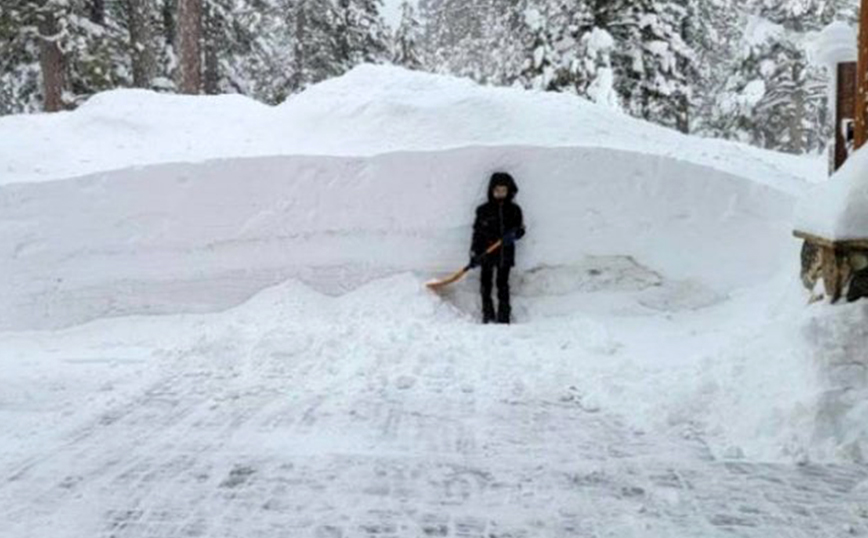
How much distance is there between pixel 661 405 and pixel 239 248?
432 cm

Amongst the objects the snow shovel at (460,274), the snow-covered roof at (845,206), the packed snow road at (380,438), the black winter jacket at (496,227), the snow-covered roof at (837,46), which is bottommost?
the packed snow road at (380,438)

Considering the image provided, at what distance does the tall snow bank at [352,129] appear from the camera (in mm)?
8258

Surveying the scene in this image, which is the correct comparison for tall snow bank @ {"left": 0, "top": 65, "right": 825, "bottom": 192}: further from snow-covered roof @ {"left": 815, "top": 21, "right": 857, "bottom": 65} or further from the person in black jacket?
snow-covered roof @ {"left": 815, "top": 21, "right": 857, "bottom": 65}

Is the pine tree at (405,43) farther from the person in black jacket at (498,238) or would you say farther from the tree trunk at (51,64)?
the person in black jacket at (498,238)

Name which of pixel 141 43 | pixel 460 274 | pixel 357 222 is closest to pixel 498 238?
pixel 460 274

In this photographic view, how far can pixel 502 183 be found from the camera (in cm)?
768

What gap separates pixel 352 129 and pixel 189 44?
558 centimetres

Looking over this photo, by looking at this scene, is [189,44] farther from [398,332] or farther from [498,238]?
[398,332]

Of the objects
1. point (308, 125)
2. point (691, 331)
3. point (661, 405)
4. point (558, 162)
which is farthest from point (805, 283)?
point (308, 125)

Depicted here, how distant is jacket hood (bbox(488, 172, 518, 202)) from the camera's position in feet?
25.2

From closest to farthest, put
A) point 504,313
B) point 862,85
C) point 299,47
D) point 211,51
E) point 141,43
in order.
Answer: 1. point 862,85
2. point 504,313
3. point 141,43
4. point 211,51
5. point 299,47

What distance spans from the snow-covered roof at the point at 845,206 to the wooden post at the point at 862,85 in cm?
58

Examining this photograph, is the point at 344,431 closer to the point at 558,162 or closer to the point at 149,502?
the point at 149,502

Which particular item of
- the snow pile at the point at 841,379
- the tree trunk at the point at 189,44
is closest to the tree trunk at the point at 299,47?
the tree trunk at the point at 189,44
